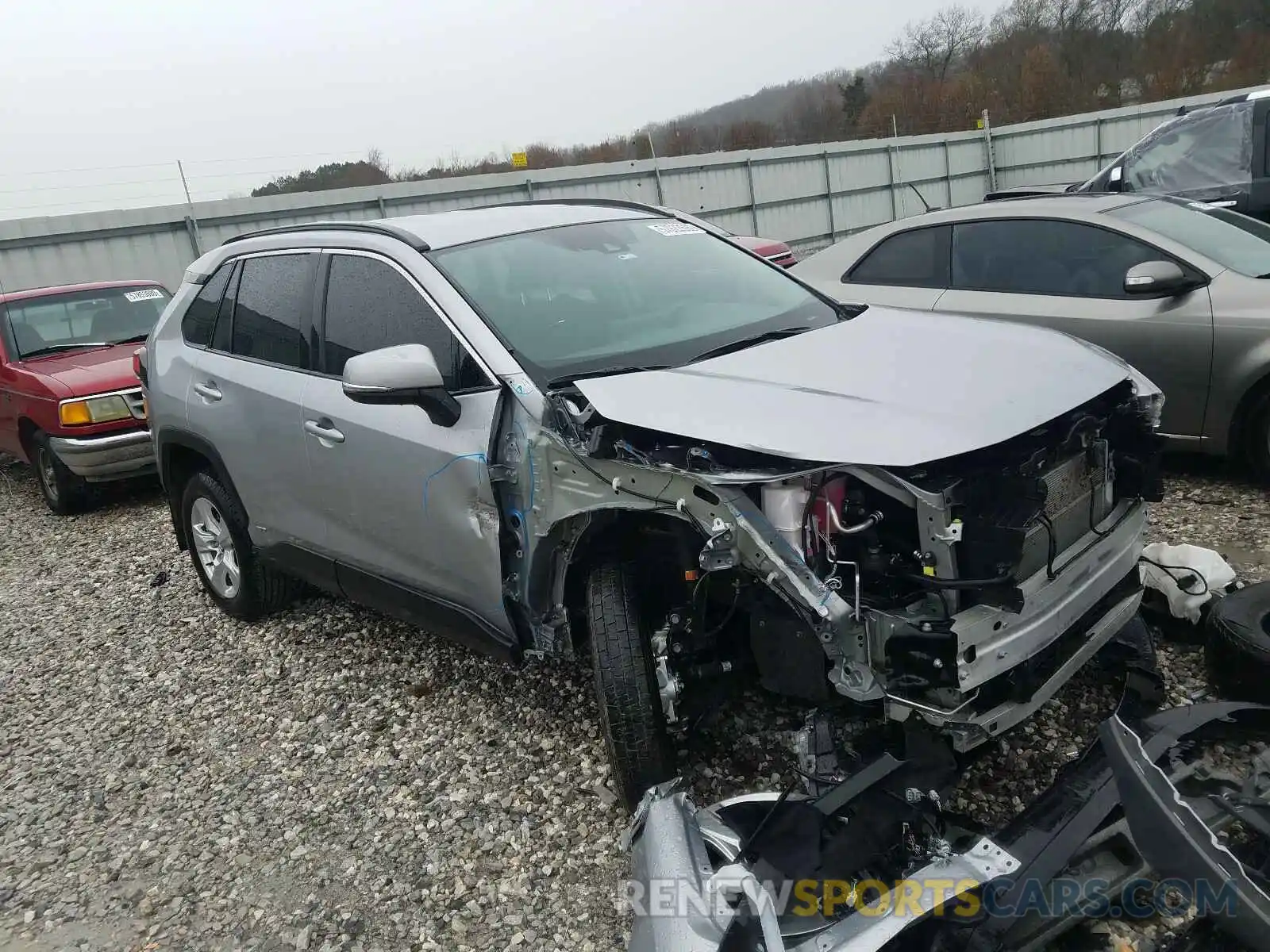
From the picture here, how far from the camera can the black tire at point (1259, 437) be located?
427cm

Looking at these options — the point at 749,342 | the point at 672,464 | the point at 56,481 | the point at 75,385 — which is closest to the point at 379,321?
the point at 749,342

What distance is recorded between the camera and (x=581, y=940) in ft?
7.89

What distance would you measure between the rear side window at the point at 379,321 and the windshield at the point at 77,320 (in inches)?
210

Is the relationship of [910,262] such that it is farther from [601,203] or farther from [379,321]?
[379,321]

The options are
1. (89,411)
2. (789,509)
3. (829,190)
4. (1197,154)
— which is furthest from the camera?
(829,190)

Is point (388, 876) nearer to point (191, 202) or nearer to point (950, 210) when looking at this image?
point (950, 210)

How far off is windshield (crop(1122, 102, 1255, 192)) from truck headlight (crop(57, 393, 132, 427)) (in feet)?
29.4

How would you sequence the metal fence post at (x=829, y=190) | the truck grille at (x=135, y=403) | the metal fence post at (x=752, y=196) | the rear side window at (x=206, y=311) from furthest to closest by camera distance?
1. the metal fence post at (x=829, y=190)
2. the metal fence post at (x=752, y=196)
3. the truck grille at (x=135, y=403)
4. the rear side window at (x=206, y=311)

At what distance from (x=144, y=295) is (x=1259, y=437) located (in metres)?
8.76

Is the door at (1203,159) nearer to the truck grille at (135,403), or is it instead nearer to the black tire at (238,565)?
the black tire at (238,565)

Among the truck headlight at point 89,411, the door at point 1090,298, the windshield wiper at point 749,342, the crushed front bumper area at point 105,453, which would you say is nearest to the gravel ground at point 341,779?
the door at point 1090,298

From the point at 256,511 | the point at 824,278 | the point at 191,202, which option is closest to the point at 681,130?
the point at 191,202

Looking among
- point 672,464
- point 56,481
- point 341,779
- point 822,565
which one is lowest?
point 341,779

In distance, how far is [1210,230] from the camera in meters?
4.83
